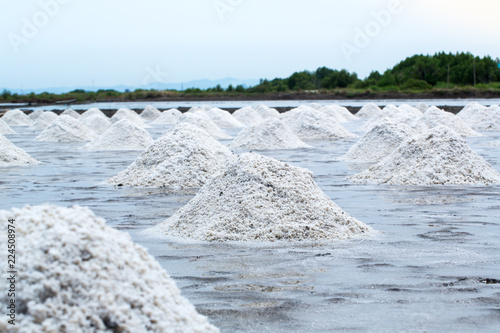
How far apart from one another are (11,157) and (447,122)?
11.7 m

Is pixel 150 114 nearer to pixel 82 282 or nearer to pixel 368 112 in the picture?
pixel 368 112

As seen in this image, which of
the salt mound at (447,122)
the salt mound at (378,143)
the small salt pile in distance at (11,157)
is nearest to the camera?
the small salt pile in distance at (11,157)

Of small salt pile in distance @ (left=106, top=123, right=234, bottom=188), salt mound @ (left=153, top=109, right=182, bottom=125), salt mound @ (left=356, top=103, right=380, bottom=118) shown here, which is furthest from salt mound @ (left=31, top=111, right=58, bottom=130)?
small salt pile in distance @ (left=106, top=123, right=234, bottom=188)

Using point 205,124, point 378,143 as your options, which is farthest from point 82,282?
point 205,124

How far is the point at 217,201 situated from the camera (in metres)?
6.11

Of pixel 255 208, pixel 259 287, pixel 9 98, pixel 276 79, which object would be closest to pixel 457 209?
pixel 255 208

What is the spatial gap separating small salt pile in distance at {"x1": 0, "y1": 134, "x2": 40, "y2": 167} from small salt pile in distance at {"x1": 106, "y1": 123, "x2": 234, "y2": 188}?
→ 317cm

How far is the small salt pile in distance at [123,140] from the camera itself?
15.8 m

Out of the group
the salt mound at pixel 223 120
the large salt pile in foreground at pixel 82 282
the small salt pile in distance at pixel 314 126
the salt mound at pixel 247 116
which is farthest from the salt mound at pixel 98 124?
the large salt pile in foreground at pixel 82 282

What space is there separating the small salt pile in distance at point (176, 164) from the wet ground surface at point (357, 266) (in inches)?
16.8

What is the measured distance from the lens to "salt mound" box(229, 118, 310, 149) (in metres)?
15.8

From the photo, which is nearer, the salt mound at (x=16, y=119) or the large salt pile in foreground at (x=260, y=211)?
the large salt pile in foreground at (x=260, y=211)

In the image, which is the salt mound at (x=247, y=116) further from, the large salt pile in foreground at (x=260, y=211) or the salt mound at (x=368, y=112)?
the large salt pile in foreground at (x=260, y=211)

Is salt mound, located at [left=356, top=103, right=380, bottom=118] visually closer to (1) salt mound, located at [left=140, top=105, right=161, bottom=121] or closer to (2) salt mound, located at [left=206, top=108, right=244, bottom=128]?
(2) salt mound, located at [left=206, top=108, right=244, bottom=128]
